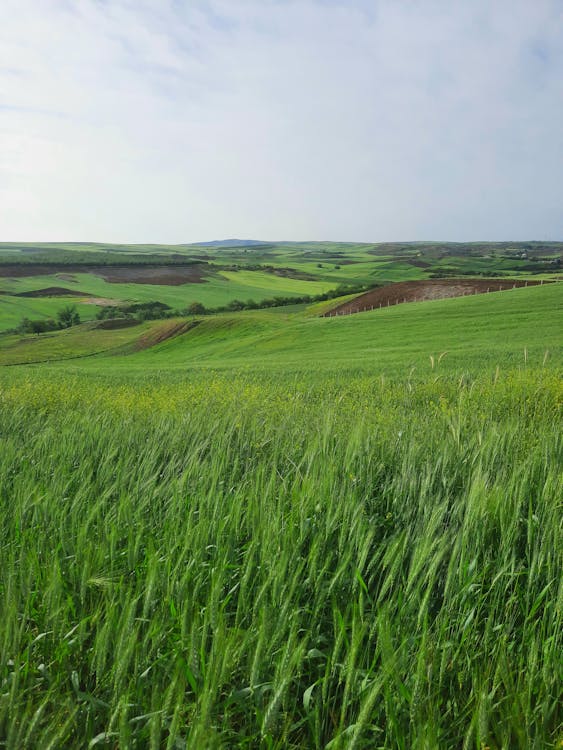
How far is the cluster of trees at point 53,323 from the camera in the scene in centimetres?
7488

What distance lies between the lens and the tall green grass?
165 cm

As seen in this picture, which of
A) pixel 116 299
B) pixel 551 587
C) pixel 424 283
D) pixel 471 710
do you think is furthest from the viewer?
pixel 116 299

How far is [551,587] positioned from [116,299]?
104652mm

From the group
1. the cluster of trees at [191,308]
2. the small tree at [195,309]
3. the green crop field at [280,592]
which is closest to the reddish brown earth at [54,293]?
the cluster of trees at [191,308]

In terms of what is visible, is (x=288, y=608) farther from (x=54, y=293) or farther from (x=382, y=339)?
(x=54, y=293)

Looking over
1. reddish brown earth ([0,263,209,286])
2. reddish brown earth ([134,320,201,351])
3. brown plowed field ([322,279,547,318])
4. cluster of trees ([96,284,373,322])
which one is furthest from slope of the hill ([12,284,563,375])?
reddish brown earth ([0,263,209,286])

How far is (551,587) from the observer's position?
7.92 feet

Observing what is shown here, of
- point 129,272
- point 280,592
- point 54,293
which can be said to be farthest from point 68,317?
point 280,592

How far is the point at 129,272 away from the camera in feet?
451

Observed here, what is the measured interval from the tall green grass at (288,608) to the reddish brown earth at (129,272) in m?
120

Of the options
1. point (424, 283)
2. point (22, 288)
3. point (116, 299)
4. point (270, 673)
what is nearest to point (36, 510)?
point (270, 673)

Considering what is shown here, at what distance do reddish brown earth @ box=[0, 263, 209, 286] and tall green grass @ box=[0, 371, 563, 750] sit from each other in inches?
4720

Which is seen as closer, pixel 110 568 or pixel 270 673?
pixel 270 673

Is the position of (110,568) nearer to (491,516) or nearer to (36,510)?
(36,510)
